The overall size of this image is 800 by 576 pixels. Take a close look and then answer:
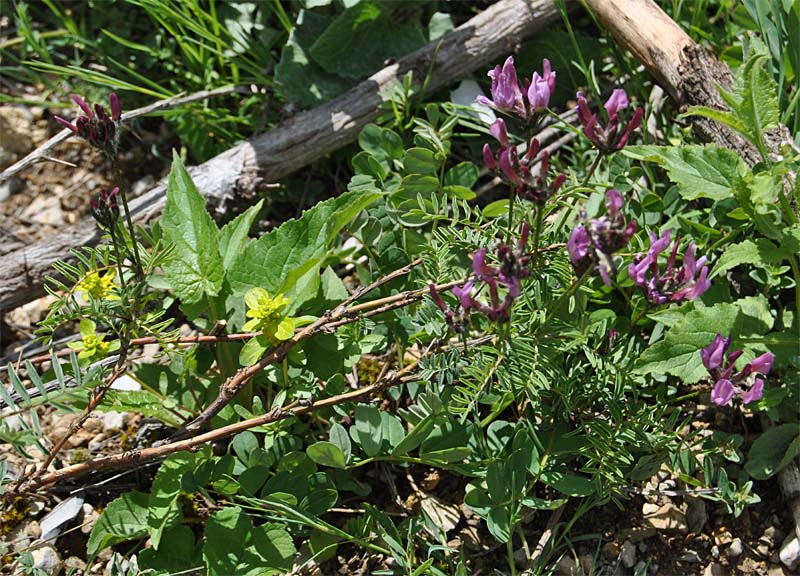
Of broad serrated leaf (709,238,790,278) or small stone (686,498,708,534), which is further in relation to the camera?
small stone (686,498,708,534)

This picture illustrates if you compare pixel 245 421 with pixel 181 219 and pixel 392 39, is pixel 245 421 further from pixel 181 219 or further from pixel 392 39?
pixel 392 39

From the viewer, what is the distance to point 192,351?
2.48 m

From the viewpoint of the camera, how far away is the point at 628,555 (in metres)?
2.46

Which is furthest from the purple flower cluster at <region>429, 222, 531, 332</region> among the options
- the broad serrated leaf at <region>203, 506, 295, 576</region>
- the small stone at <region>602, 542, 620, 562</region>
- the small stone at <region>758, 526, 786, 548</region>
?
the small stone at <region>758, 526, 786, 548</region>

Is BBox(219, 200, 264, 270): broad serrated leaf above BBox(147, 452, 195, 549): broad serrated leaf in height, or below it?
above

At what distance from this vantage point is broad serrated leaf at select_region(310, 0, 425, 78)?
3.25m

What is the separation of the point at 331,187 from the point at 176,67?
3.09 ft

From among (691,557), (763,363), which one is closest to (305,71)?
(763,363)

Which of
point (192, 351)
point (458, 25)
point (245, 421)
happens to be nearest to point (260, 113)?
point (458, 25)

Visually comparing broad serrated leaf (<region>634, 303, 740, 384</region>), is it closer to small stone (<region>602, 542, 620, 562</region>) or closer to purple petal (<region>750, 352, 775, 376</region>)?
purple petal (<region>750, 352, 775, 376</region>)

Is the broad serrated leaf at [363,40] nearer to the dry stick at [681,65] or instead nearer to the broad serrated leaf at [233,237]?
the dry stick at [681,65]

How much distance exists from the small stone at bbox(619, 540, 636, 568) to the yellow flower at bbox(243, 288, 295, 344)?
1161mm

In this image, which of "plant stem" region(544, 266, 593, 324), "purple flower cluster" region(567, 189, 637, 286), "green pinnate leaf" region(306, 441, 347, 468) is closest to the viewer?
"purple flower cluster" region(567, 189, 637, 286)

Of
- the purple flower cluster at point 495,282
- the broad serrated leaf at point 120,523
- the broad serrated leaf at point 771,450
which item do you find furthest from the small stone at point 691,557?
the broad serrated leaf at point 120,523
